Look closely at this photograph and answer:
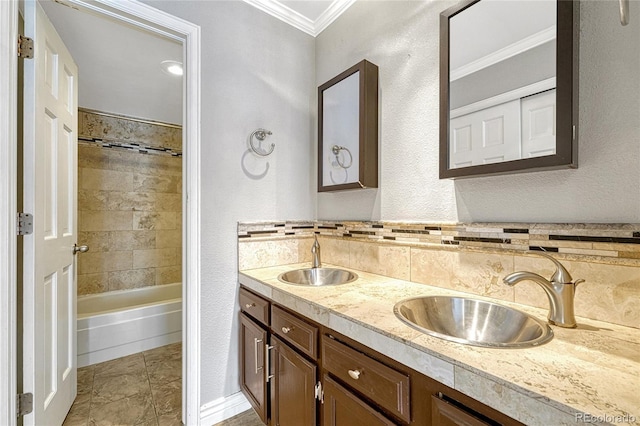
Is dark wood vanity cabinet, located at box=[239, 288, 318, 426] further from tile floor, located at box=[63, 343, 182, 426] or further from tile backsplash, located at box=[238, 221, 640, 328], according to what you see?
tile floor, located at box=[63, 343, 182, 426]

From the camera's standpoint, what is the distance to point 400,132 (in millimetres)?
1476

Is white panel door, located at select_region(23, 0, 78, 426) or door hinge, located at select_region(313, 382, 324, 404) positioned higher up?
white panel door, located at select_region(23, 0, 78, 426)

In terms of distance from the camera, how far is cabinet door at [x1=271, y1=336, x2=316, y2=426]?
3.66 ft

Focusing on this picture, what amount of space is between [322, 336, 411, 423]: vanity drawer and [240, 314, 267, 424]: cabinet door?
52 centimetres

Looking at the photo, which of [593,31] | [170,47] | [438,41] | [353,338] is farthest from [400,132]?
[170,47]

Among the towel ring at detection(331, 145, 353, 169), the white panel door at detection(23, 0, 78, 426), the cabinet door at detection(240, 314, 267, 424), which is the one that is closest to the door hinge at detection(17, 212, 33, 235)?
the white panel door at detection(23, 0, 78, 426)

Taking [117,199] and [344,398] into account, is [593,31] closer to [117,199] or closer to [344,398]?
[344,398]

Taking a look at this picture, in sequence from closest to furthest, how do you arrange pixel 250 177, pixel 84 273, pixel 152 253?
1. pixel 250 177
2. pixel 84 273
3. pixel 152 253

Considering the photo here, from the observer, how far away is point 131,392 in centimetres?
189

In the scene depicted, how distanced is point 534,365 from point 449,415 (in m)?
0.22

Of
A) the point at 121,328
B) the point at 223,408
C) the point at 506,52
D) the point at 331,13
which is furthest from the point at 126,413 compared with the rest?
the point at 331,13

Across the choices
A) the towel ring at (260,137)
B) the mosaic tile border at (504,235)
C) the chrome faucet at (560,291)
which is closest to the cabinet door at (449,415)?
the chrome faucet at (560,291)

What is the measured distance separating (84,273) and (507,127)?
378 cm

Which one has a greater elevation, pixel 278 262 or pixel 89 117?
pixel 89 117
